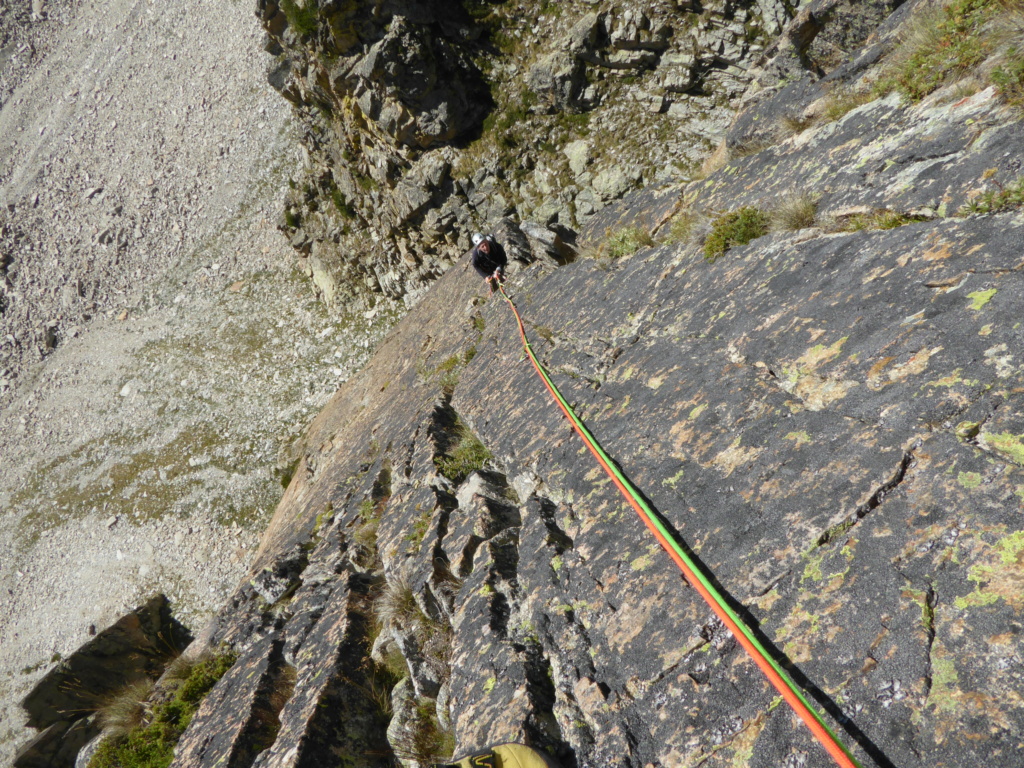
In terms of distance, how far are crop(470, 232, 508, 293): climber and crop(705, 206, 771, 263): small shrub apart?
228 inches

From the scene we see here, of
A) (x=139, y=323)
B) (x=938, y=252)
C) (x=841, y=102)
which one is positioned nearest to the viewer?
(x=938, y=252)

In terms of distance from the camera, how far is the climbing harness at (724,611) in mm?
2578

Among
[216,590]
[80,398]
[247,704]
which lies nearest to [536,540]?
[247,704]

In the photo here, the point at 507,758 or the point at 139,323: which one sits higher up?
the point at 139,323

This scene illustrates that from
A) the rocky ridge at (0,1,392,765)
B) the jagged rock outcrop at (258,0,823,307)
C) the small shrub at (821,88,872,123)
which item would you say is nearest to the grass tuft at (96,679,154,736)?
the small shrub at (821,88,872,123)

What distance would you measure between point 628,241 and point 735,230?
2331 millimetres

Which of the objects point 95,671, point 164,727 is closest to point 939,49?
point 164,727

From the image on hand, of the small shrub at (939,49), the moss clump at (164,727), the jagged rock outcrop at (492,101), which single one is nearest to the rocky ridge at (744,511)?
the small shrub at (939,49)

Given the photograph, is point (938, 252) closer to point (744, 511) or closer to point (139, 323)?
point (744, 511)

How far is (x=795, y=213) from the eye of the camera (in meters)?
5.75

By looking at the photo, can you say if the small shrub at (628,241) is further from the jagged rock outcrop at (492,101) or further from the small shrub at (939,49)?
the jagged rock outcrop at (492,101)

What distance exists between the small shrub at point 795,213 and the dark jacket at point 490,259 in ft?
22.3

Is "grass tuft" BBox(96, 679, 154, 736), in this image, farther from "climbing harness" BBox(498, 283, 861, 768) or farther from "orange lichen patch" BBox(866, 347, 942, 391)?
"orange lichen patch" BBox(866, 347, 942, 391)

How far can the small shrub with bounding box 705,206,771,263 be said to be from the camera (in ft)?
20.5
